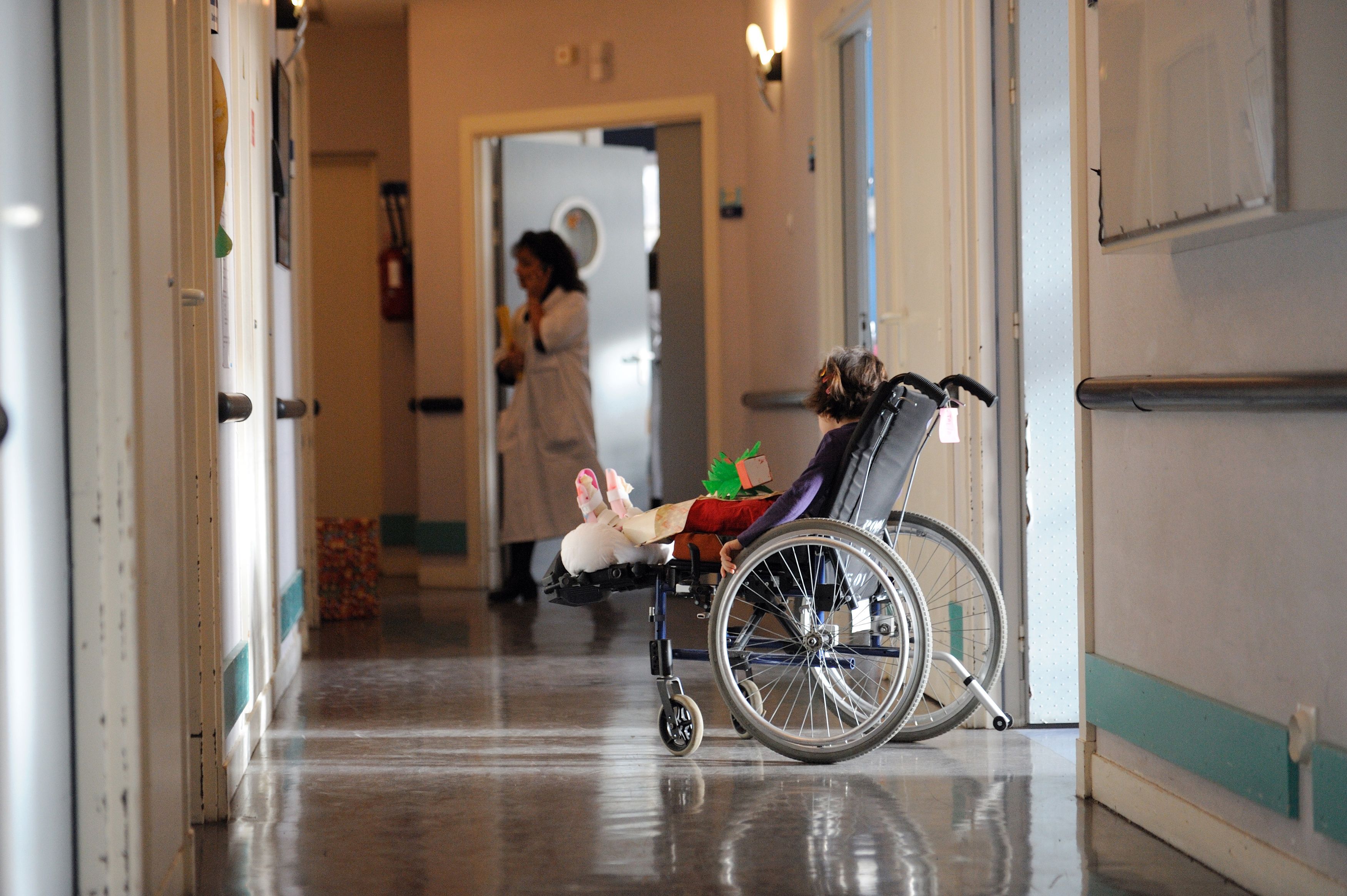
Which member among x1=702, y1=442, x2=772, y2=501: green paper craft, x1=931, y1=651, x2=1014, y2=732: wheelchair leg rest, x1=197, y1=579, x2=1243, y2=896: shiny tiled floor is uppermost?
x1=702, y1=442, x2=772, y2=501: green paper craft

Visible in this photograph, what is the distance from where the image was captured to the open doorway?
6066mm

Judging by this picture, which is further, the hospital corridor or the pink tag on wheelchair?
the pink tag on wheelchair

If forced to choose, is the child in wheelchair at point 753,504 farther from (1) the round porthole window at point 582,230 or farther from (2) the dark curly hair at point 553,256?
(1) the round porthole window at point 582,230

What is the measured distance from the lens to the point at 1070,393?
10.5 ft

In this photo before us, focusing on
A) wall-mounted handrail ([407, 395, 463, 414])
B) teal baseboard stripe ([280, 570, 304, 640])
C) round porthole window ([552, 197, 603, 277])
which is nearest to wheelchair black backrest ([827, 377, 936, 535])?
teal baseboard stripe ([280, 570, 304, 640])

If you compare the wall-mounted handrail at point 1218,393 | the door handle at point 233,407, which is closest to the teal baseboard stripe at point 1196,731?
the wall-mounted handrail at point 1218,393

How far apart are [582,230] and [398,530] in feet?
6.58

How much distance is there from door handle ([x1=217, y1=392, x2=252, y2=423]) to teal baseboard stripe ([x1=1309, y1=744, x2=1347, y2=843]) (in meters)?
2.07

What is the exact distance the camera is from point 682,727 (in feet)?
9.53

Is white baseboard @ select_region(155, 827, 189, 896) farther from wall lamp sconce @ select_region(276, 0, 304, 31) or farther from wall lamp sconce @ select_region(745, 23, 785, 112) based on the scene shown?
wall lamp sconce @ select_region(745, 23, 785, 112)

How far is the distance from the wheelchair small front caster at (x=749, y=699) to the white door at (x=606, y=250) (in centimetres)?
328

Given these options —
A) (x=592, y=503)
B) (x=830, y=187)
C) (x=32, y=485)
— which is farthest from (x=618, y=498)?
(x=830, y=187)

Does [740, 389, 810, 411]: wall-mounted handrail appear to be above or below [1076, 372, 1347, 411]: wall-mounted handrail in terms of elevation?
above

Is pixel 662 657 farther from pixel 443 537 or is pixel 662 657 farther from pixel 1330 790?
pixel 443 537
